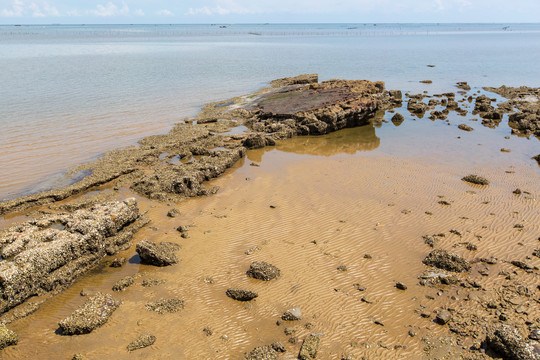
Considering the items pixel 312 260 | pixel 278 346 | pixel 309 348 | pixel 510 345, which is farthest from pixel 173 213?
pixel 510 345

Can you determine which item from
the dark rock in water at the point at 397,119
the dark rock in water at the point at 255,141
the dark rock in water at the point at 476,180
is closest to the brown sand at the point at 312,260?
the dark rock in water at the point at 476,180

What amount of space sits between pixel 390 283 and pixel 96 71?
126ft

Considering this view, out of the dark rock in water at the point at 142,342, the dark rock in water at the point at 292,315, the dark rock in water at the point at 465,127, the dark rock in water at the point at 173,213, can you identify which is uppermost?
the dark rock in water at the point at 173,213

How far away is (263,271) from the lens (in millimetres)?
7883

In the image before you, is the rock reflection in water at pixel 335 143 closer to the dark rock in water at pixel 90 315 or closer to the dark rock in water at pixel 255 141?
the dark rock in water at pixel 255 141

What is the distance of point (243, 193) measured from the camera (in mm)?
11867

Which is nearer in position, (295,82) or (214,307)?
(214,307)

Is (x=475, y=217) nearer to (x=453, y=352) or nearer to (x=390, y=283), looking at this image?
(x=390, y=283)

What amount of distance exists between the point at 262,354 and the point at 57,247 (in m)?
4.85

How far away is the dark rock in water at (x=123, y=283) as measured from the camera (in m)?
7.53

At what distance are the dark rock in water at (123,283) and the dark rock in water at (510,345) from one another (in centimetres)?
682

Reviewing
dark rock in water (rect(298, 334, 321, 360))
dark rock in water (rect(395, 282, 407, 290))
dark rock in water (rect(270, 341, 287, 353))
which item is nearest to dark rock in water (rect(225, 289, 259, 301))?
dark rock in water (rect(270, 341, 287, 353))

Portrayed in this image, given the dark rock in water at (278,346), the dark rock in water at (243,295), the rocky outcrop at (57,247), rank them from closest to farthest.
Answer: the dark rock in water at (278,346) → the rocky outcrop at (57,247) → the dark rock in water at (243,295)

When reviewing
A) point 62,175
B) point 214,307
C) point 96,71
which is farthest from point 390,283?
point 96,71
